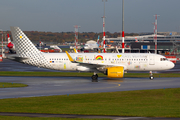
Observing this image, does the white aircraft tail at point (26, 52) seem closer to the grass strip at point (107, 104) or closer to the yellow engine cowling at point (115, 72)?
the yellow engine cowling at point (115, 72)

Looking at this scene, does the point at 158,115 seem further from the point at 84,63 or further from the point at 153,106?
the point at 84,63

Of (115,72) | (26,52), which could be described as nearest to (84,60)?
(115,72)

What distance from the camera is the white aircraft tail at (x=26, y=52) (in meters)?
40.5

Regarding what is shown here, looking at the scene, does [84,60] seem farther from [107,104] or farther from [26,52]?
[107,104]

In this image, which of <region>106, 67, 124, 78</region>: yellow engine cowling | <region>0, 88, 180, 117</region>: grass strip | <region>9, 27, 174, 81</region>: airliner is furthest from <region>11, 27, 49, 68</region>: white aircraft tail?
<region>0, 88, 180, 117</region>: grass strip

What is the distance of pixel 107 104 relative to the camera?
21.7 meters

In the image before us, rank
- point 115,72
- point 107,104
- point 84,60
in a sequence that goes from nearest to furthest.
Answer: point 107,104 < point 115,72 < point 84,60

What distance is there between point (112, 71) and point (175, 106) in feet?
56.3

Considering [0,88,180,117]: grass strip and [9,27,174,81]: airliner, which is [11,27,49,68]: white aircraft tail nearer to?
[9,27,174,81]: airliner

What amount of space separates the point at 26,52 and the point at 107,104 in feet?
74.4

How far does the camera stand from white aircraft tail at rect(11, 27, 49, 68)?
40500 millimetres

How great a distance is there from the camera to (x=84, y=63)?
38.5 metres

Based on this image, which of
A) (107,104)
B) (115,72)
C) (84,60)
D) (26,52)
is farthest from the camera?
(26,52)

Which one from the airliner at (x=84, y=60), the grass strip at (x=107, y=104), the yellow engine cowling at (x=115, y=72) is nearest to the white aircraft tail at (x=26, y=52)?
the airliner at (x=84, y=60)
